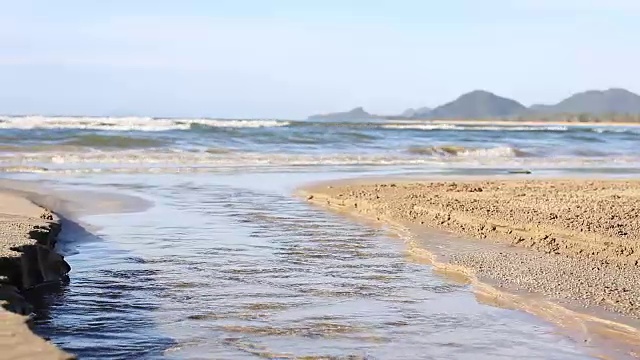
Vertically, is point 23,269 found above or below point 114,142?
below

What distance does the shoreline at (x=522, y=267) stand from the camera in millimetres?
6219

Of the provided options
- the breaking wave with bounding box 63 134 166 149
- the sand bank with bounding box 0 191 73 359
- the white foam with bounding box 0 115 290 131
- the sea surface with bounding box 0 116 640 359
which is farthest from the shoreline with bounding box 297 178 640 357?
the white foam with bounding box 0 115 290 131

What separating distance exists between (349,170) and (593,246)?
1372cm

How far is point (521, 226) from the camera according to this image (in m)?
10.1

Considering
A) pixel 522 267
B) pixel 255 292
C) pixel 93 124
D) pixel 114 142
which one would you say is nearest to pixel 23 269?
pixel 255 292

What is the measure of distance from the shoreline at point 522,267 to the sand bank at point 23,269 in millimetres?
3652

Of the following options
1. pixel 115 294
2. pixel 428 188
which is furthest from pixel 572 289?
pixel 428 188

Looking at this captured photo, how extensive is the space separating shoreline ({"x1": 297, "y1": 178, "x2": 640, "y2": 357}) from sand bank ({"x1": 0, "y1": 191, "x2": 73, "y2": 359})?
3652 millimetres

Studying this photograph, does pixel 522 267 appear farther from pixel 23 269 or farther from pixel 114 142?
pixel 114 142

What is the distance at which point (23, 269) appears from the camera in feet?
21.9

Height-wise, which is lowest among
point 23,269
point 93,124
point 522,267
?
point 522,267

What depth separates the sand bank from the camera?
425cm

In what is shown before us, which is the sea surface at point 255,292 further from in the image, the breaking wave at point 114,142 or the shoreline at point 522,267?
the breaking wave at point 114,142

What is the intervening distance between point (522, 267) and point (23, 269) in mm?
4577
